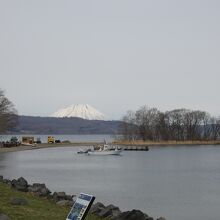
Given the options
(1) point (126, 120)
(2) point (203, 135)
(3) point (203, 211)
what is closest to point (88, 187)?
(3) point (203, 211)

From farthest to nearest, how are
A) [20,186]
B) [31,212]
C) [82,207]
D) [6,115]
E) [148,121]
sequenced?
[148,121], [6,115], [20,186], [31,212], [82,207]

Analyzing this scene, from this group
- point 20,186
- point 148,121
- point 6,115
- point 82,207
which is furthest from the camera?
point 148,121

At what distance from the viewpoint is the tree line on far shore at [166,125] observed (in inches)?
5714

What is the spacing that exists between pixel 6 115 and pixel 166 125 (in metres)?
54.6

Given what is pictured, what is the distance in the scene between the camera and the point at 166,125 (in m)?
146

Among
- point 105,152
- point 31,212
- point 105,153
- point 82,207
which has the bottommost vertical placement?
point 31,212

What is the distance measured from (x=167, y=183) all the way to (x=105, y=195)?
36.5 ft

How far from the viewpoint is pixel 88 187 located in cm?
3869

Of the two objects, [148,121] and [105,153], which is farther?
[148,121]

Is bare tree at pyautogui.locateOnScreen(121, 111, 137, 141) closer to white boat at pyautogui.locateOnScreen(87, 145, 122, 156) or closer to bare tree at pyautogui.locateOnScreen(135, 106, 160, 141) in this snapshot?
bare tree at pyautogui.locateOnScreen(135, 106, 160, 141)

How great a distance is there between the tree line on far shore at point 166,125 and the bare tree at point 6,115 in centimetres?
4148

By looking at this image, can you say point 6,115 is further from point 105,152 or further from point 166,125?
point 166,125

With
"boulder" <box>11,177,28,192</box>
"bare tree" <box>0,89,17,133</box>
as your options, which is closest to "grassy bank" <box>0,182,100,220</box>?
"boulder" <box>11,177,28,192</box>

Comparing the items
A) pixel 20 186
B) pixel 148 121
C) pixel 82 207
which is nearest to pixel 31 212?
pixel 82 207
